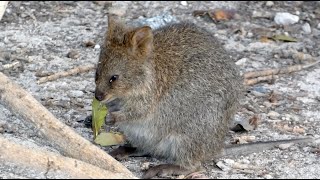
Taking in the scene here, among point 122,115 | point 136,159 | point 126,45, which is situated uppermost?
point 126,45

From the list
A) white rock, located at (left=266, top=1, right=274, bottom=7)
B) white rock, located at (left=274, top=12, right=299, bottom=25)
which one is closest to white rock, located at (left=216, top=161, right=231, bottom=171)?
white rock, located at (left=274, top=12, right=299, bottom=25)

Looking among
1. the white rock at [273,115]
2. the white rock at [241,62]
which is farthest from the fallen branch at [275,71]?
the white rock at [273,115]

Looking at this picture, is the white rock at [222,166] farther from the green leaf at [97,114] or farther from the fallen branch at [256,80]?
the fallen branch at [256,80]

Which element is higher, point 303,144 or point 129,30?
point 129,30

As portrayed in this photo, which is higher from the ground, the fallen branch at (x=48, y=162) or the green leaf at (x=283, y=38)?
the fallen branch at (x=48, y=162)

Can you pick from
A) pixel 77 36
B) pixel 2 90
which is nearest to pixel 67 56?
pixel 77 36

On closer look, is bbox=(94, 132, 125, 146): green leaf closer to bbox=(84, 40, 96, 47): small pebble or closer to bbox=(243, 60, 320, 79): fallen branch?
bbox=(243, 60, 320, 79): fallen branch

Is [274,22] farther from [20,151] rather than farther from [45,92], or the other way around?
[20,151]

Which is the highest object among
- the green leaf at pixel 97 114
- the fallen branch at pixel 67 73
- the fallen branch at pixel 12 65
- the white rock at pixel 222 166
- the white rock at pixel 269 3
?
the green leaf at pixel 97 114
